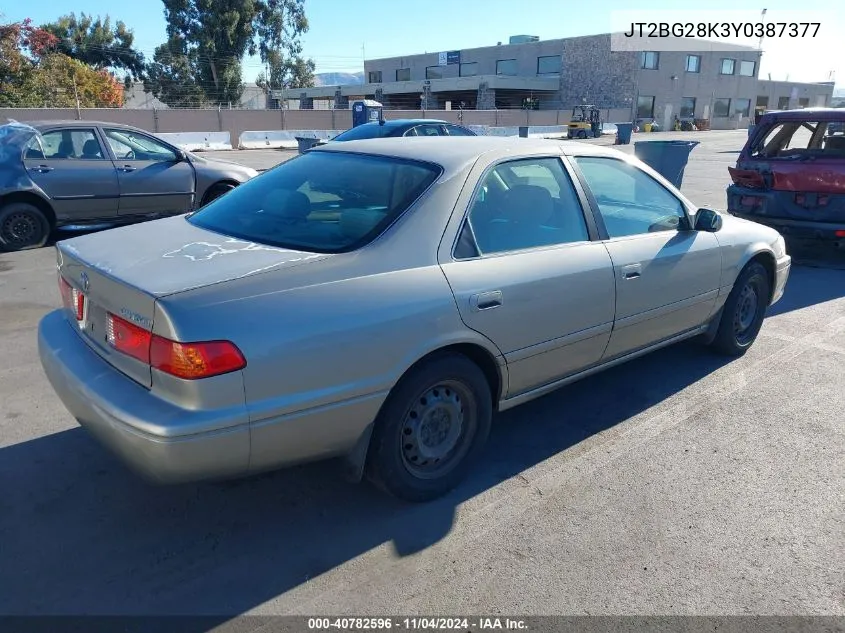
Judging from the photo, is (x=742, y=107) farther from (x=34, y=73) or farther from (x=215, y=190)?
(x=215, y=190)

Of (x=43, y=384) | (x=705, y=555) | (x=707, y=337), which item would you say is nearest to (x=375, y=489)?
(x=705, y=555)

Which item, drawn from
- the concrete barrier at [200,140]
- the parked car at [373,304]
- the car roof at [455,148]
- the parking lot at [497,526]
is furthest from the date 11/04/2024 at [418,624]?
the concrete barrier at [200,140]

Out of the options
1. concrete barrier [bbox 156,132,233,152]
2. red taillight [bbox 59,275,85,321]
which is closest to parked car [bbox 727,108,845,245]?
red taillight [bbox 59,275,85,321]

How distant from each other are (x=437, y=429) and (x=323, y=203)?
126 cm

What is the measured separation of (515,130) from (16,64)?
22551 millimetres

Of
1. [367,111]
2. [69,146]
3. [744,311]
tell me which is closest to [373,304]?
[744,311]

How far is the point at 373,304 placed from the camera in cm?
276

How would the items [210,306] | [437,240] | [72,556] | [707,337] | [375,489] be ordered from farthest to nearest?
[707,337]
[375,489]
[437,240]
[72,556]
[210,306]

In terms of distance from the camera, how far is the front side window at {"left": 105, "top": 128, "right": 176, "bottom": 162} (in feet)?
28.0

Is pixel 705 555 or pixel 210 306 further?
pixel 705 555

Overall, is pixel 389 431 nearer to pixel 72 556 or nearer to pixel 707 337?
pixel 72 556

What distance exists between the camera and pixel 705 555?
9.51 ft

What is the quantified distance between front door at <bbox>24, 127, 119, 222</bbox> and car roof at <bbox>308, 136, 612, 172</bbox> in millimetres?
5424

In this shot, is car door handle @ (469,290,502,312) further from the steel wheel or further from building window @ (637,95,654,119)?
building window @ (637,95,654,119)
